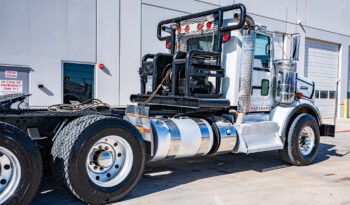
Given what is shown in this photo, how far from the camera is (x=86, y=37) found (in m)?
10.5

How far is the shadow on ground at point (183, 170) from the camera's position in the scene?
A: 468 cm

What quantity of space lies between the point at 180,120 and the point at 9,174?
2.68 metres

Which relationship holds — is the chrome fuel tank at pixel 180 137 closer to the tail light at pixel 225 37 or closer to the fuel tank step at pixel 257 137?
the fuel tank step at pixel 257 137

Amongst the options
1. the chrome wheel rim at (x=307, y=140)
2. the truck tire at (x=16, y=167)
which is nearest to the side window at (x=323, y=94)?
the chrome wheel rim at (x=307, y=140)

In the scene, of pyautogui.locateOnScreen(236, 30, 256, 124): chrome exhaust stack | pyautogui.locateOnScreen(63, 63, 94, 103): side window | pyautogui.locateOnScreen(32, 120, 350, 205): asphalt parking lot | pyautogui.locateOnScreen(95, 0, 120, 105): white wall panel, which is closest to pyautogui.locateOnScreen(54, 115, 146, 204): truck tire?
pyautogui.locateOnScreen(32, 120, 350, 205): asphalt parking lot

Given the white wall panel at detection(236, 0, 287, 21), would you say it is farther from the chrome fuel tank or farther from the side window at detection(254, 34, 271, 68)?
the chrome fuel tank

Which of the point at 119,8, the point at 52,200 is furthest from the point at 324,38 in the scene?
the point at 52,200

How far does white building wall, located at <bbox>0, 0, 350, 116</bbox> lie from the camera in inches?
371

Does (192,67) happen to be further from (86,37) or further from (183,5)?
(183,5)

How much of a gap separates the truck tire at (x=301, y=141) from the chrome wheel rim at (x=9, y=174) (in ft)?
16.5

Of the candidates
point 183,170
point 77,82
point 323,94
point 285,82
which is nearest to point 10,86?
point 77,82

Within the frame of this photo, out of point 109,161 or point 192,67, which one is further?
point 192,67

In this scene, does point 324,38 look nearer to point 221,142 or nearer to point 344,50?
point 344,50

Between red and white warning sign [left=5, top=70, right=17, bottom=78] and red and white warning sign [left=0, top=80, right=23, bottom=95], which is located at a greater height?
red and white warning sign [left=5, top=70, right=17, bottom=78]
